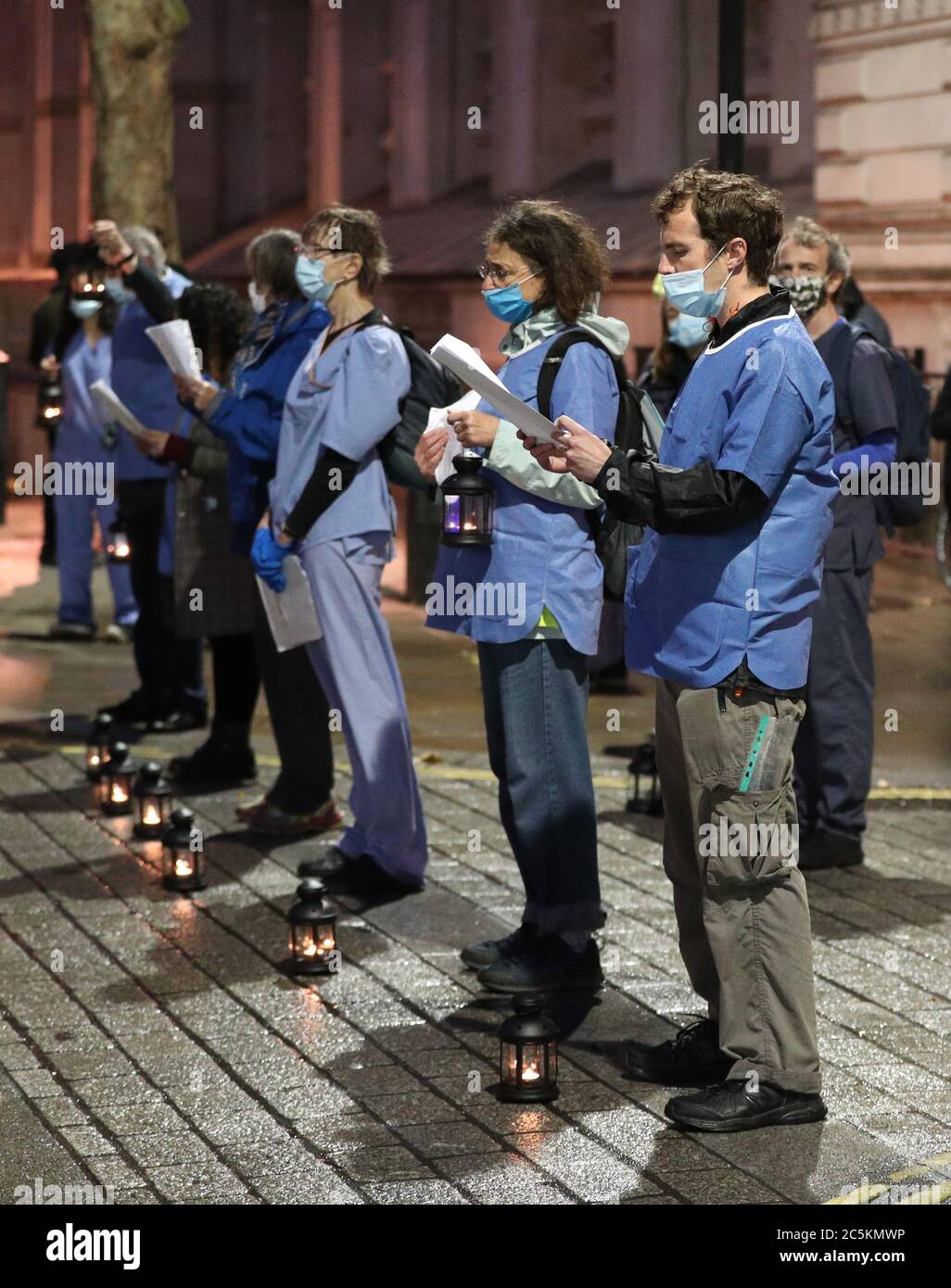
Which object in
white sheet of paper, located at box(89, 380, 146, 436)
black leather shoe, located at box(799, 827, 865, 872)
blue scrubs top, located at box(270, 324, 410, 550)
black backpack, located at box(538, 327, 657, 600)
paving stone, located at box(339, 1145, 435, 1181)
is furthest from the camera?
white sheet of paper, located at box(89, 380, 146, 436)

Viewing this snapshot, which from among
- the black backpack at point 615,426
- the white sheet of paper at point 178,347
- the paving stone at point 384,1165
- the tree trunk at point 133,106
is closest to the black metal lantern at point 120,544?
the white sheet of paper at point 178,347

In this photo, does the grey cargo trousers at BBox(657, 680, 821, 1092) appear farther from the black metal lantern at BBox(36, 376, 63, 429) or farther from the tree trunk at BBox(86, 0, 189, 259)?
the tree trunk at BBox(86, 0, 189, 259)

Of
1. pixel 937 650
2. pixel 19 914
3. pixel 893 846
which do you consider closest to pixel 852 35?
pixel 937 650

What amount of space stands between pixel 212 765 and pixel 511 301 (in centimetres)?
327

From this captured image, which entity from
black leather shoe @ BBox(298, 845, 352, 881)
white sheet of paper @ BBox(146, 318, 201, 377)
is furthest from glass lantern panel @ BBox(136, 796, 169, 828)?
white sheet of paper @ BBox(146, 318, 201, 377)

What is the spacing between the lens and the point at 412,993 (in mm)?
6148

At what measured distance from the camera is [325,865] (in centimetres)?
723

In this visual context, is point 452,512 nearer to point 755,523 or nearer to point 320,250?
point 755,523

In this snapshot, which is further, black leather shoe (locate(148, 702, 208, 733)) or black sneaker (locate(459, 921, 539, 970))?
black leather shoe (locate(148, 702, 208, 733))

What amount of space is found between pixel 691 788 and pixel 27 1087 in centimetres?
171

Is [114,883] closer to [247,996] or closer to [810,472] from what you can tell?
[247,996]

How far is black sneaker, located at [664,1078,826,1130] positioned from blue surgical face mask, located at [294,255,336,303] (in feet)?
9.55

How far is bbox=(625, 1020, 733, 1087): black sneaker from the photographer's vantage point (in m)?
5.41

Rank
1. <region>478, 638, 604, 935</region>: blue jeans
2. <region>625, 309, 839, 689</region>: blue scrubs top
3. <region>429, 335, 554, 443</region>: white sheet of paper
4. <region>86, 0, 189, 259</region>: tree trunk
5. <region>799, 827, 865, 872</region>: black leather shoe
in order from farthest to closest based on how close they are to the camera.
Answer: <region>86, 0, 189, 259</region>: tree trunk, <region>799, 827, 865, 872</region>: black leather shoe, <region>478, 638, 604, 935</region>: blue jeans, <region>429, 335, 554, 443</region>: white sheet of paper, <region>625, 309, 839, 689</region>: blue scrubs top
